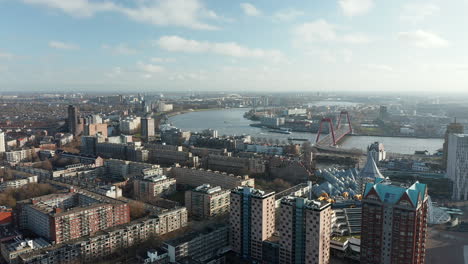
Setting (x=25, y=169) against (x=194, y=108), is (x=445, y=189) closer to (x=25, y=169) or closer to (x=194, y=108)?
(x=25, y=169)

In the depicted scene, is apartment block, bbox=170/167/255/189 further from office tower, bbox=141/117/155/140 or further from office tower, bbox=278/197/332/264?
office tower, bbox=141/117/155/140

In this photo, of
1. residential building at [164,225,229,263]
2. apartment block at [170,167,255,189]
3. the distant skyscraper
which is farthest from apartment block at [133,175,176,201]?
the distant skyscraper

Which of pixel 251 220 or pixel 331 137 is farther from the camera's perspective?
pixel 331 137

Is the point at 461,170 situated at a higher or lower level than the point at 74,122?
lower

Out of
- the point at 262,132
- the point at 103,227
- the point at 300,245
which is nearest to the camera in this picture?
the point at 300,245

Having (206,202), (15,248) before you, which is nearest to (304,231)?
(206,202)

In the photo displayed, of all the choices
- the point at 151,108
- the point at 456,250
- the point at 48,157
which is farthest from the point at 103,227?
the point at 151,108

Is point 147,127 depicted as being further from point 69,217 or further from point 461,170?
point 461,170
